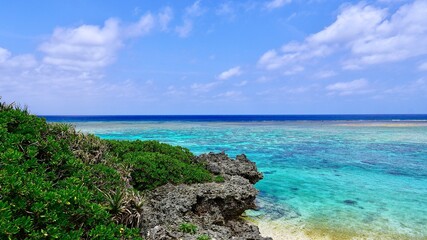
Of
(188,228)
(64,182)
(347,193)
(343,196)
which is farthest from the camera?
(347,193)

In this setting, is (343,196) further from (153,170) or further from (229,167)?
(153,170)

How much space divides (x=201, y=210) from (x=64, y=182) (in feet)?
15.4

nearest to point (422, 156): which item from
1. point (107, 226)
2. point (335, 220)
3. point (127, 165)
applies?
point (335, 220)

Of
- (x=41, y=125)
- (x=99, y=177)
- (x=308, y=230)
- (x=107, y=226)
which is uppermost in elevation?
(x=41, y=125)

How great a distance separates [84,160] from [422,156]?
112 feet

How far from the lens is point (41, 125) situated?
8453mm

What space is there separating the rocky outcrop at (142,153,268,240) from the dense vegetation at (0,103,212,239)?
0.60 metres

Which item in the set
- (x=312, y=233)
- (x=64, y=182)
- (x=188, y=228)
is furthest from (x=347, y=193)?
(x=64, y=182)

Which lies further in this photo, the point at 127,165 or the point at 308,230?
the point at 308,230

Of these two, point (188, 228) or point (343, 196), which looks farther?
point (343, 196)

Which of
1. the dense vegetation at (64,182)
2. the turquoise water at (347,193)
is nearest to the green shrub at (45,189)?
the dense vegetation at (64,182)

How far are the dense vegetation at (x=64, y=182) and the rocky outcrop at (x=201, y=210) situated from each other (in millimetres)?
602

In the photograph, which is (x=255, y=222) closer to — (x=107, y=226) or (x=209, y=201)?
(x=209, y=201)

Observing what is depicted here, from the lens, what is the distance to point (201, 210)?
987 centimetres
